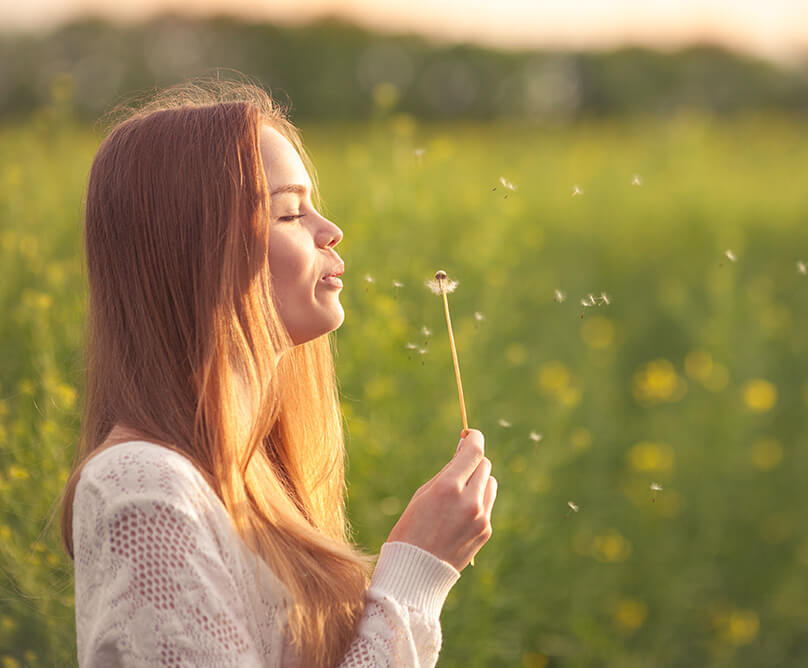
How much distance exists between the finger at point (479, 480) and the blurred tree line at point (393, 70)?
891 centimetres

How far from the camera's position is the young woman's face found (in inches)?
47.9

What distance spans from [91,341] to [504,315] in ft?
7.86

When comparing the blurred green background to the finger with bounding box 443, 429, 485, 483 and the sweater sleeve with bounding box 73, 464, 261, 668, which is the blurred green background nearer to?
the finger with bounding box 443, 429, 485, 483

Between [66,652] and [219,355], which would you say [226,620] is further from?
[66,652]

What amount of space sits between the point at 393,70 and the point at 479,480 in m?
10.6

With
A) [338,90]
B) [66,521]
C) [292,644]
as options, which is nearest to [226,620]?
[292,644]

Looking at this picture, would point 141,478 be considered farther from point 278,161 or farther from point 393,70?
point 393,70

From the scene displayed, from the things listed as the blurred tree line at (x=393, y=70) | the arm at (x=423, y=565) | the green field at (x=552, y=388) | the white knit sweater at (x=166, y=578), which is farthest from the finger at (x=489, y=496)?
the blurred tree line at (x=393, y=70)

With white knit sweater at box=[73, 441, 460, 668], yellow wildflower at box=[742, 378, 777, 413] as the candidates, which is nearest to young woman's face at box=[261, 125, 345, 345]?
white knit sweater at box=[73, 441, 460, 668]

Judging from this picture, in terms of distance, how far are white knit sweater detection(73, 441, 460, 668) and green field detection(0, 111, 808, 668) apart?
59 cm

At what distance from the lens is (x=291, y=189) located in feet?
4.05

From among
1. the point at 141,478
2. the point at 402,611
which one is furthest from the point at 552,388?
the point at 141,478

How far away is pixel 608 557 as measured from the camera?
3455mm

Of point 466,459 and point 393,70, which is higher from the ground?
point 466,459
